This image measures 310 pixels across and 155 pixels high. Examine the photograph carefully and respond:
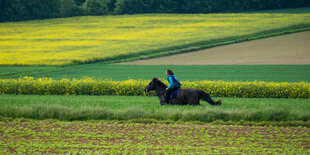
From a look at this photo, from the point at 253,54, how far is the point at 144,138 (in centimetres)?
2896

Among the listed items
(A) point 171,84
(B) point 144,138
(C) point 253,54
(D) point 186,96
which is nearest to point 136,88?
(D) point 186,96

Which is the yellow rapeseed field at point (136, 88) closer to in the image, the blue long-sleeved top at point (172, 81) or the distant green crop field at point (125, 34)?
the blue long-sleeved top at point (172, 81)

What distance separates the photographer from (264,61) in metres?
36.5

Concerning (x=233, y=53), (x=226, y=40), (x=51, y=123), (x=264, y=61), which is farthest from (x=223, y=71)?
(x=51, y=123)

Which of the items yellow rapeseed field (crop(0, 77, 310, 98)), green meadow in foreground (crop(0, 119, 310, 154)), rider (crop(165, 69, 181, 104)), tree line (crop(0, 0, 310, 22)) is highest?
tree line (crop(0, 0, 310, 22))

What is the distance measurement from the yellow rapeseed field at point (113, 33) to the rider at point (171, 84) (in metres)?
21.1

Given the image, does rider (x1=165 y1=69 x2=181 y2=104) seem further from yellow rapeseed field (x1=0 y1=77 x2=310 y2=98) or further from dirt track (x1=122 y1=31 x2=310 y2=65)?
dirt track (x1=122 y1=31 x2=310 y2=65)

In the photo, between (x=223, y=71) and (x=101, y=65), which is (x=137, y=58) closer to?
(x=101, y=65)

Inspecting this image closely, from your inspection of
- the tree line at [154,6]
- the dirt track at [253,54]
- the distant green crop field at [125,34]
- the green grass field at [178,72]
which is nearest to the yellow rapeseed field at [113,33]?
the distant green crop field at [125,34]

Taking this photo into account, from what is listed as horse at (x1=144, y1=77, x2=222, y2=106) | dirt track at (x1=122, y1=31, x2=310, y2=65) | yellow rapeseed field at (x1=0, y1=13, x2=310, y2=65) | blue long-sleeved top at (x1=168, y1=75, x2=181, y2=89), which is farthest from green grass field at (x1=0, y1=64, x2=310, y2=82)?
blue long-sleeved top at (x1=168, y1=75, x2=181, y2=89)

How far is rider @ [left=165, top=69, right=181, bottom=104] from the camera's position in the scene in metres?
17.0

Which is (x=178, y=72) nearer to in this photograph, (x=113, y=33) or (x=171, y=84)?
(x=171, y=84)

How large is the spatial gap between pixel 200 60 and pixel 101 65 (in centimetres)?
813

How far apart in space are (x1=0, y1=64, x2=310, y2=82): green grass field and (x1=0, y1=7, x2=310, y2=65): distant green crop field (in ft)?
10.2
